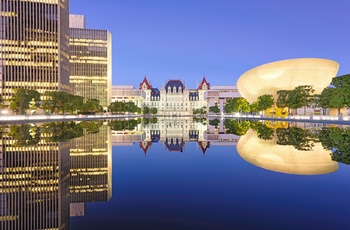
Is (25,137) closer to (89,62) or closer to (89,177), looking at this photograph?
(89,177)

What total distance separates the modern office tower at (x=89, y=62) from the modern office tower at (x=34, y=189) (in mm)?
138533

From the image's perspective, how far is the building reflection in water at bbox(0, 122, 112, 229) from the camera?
25.7 ft

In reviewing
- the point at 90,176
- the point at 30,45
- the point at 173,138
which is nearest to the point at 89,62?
the point at 30,45

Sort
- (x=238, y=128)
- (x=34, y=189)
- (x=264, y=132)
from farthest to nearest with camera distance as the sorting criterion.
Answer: (x=238, y=128) → (x=264, y=132) → (x=34, y=189)

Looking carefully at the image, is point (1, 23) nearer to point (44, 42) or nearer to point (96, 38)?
point (44, 42)

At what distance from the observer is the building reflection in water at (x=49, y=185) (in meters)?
7.83

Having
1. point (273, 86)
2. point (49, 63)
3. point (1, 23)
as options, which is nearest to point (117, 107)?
point (49, 63)

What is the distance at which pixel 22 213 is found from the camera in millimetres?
8125

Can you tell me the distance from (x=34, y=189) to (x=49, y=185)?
55 centimetres

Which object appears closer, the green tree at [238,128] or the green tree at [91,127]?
the green tree at [91,127]

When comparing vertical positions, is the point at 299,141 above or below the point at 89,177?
above

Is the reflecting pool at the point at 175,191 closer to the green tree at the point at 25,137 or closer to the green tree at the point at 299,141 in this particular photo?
the green tree at the point at 299,141

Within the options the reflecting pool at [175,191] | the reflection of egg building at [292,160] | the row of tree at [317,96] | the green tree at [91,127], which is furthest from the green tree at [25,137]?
the row of tree at [317,96]

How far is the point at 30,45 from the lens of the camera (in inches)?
4011
